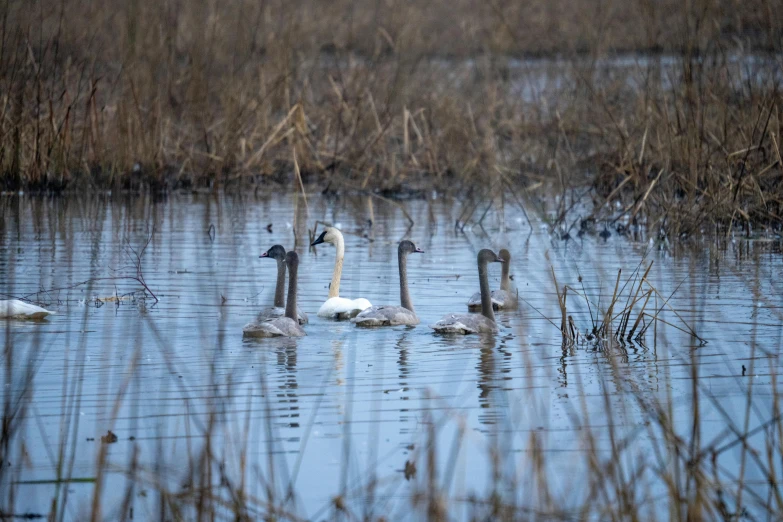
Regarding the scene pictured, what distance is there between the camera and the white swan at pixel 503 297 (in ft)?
28.0

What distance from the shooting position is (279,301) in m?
8.46

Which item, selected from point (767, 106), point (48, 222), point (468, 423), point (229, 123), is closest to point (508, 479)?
point (468, 423)

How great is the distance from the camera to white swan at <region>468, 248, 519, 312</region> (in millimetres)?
8547

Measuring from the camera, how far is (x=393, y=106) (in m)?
16.0

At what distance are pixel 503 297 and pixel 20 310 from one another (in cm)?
328

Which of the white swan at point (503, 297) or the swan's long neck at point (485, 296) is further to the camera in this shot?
the white swan at point (503, 297)

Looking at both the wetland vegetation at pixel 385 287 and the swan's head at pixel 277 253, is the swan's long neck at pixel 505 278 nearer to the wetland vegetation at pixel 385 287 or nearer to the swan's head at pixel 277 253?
the wetland vegetation at pixel 385 287

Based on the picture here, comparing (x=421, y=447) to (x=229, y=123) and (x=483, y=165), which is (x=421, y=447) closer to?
(x=229, y=123)

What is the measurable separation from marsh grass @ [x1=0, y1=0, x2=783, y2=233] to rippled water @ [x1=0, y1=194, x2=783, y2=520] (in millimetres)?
768

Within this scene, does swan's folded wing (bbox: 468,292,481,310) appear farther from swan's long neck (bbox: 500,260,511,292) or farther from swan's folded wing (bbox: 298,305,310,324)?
swan's folded wing (bbox: 298,305,310,324)

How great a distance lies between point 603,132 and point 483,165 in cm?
256

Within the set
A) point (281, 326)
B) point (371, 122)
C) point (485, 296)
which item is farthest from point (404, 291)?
point (371, 122)

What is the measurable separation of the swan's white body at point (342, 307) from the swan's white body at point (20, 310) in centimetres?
175

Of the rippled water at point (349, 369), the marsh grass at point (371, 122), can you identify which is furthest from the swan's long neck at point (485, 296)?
the marsh grass at point (371, 122)
